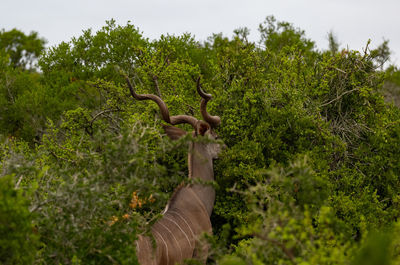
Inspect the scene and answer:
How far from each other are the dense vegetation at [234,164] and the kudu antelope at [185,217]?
0.42 meters

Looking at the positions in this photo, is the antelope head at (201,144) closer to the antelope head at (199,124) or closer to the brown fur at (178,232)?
the antelope head at (199,124)

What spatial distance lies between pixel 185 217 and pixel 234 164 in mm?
2058

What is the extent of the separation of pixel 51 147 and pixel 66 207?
5.45 metres

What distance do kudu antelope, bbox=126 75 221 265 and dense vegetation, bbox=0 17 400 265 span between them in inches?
16.4

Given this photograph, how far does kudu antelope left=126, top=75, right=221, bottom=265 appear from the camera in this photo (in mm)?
6727

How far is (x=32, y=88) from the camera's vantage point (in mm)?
18875

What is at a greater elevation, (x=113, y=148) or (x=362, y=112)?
(x=362, y=112)

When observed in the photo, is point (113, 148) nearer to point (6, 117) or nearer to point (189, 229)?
point (189, 229)

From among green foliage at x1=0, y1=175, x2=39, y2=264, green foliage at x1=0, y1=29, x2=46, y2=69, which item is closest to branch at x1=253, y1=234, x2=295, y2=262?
green foliage at x1=0, y1=175, x2=39, y2=264

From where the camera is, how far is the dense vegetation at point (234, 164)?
199 inches

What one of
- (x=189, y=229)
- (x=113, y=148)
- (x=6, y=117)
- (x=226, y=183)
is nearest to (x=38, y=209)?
(x=113, y=148)

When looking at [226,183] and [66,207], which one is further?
[226,183]

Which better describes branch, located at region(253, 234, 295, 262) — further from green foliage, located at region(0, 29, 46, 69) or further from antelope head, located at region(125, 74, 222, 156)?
green foliage, located at region(0, 29, 46, 69)

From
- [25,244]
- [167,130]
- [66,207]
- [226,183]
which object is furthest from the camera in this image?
[226,183]
